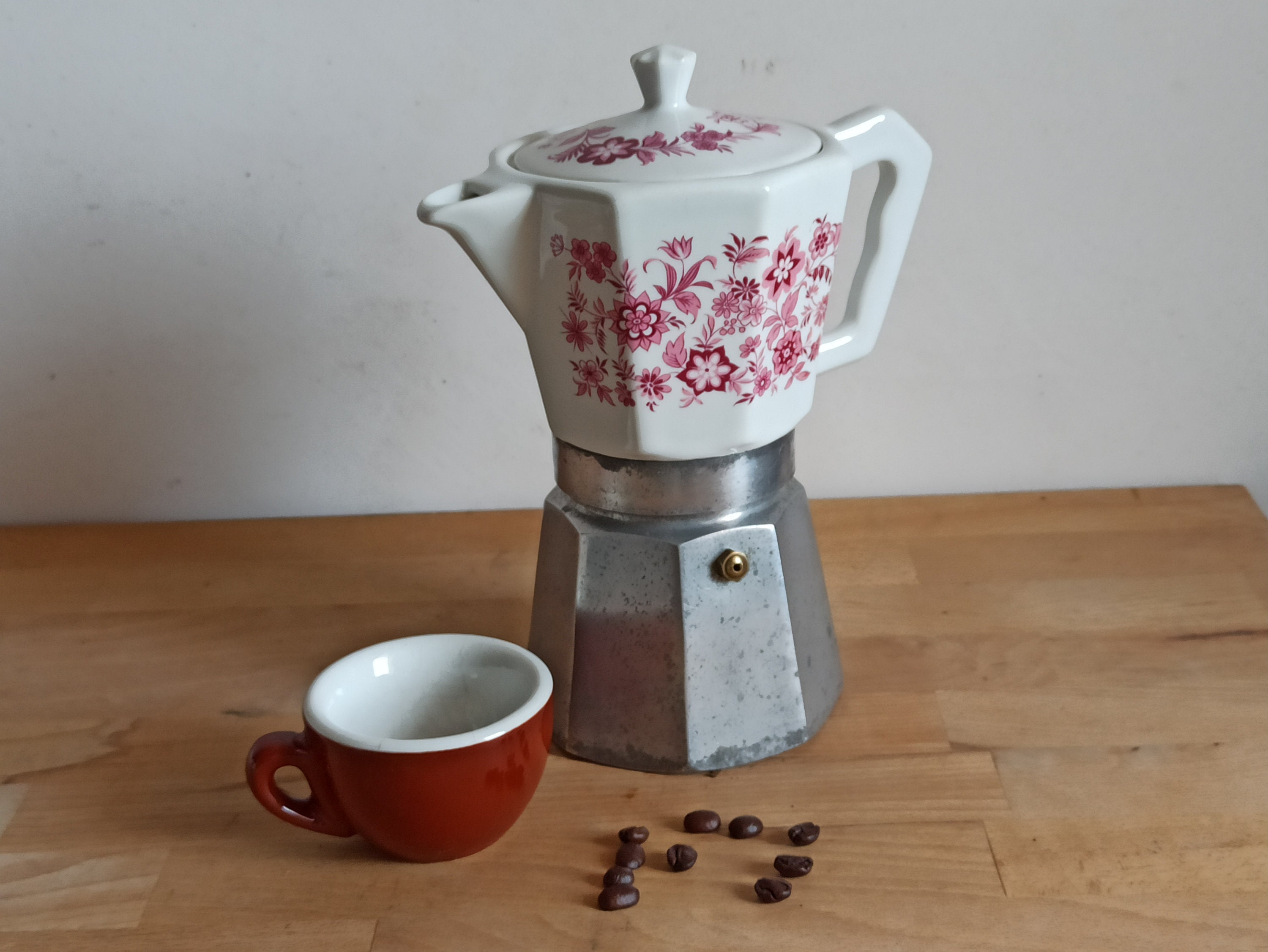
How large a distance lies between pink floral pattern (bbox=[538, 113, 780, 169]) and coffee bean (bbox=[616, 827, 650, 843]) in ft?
0.91

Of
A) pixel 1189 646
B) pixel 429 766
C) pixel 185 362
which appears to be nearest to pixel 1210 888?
pixel 1189 646

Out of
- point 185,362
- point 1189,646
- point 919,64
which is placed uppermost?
point 919,64

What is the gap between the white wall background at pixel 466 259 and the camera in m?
0.69

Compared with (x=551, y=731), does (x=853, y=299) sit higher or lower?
higher

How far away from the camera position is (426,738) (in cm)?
52

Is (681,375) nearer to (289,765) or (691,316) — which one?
(691,316)

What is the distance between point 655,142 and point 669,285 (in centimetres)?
6

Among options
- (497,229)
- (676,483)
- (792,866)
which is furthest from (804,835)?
(497,229)

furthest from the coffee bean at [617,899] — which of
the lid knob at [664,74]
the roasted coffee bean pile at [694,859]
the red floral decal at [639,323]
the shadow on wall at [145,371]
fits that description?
the shadow on wall at [145,371]

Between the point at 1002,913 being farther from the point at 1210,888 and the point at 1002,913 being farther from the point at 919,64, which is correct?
the point at 919,64

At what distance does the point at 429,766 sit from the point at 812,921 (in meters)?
0.16

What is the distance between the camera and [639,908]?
0.45m

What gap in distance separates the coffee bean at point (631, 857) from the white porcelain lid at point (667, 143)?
0.27 m

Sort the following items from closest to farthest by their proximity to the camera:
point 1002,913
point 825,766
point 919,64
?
point 1002,913 → point 825,766 → point 919,64
